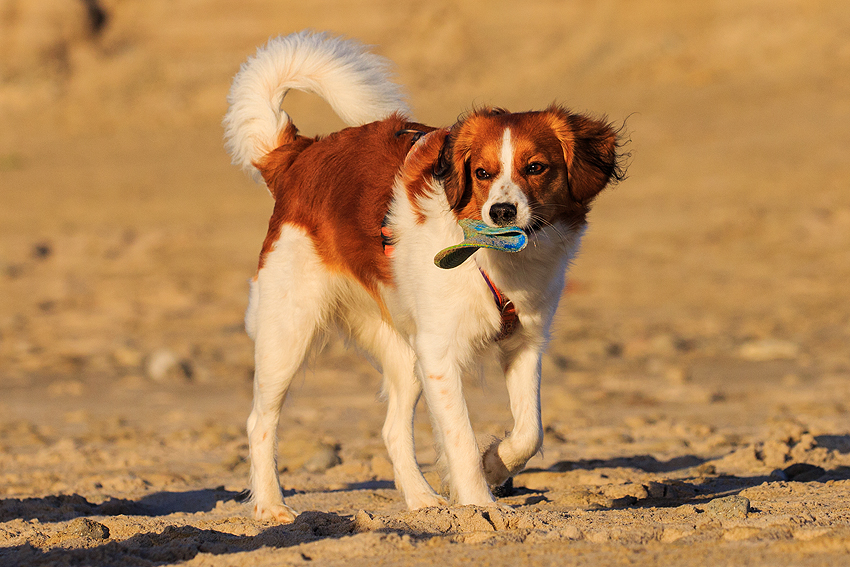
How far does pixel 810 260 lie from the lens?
40.5 feet

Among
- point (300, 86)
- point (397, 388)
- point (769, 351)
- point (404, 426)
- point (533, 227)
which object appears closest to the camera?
point (533, 227)

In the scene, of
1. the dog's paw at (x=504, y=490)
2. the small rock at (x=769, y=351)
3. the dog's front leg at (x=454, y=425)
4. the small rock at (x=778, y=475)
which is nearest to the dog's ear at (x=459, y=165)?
the dog's front leg at (x=454, y=425)

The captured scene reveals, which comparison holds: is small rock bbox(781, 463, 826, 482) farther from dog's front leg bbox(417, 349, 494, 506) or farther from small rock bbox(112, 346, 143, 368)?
small rock bbox(112, 346, 143, 368)

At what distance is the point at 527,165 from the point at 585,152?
31cm

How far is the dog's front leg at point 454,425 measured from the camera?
411 cm

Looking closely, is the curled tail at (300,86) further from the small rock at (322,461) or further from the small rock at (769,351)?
the small rock at (769,351)

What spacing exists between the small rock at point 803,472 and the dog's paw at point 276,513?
2.22 m

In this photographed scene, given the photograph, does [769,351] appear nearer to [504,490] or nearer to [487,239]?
[504,490]

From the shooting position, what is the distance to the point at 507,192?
3865mm

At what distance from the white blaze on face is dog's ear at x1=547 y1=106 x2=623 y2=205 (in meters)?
0.28

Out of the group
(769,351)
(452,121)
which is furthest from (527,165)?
(452,121)

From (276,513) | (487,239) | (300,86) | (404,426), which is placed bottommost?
(276,513)

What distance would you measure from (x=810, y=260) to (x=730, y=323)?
287 cm

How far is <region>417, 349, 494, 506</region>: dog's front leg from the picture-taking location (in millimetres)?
4109
